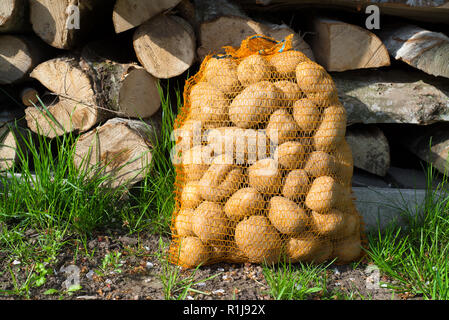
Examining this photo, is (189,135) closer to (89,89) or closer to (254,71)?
(254,71)

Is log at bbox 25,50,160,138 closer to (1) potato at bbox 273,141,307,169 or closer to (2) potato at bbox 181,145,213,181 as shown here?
(2) potato at bbox 181,145,213,181

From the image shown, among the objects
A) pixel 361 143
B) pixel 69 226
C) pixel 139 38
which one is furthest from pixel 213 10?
pixel 69 226

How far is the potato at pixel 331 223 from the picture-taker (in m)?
1.91

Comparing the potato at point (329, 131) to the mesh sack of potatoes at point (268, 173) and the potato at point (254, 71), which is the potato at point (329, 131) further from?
the potato at point (254, 71)

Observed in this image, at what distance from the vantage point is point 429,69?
2.37 metres

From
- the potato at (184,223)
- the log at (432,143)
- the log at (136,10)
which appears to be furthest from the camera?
the log at (432,143)

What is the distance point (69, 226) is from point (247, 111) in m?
1.04

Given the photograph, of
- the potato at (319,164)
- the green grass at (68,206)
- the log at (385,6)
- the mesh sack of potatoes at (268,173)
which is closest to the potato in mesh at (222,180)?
the mesh sack of potatoes at (268,173)

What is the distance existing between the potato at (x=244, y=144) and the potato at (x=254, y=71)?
0.81 ft

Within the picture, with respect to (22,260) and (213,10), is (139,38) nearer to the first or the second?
(213,10)

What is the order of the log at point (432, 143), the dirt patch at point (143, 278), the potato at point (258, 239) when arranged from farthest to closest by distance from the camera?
the log at point (432, 143)
the potato at point (258, 239)
the dirt patch at point (143, 278)

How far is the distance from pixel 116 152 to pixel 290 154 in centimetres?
96

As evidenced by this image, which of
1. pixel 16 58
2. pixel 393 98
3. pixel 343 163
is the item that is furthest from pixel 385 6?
pixel 16 58

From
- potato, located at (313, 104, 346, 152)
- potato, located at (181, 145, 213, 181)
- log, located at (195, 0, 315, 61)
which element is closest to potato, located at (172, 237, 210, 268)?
potato, located at (181, 145, 213, 181)
